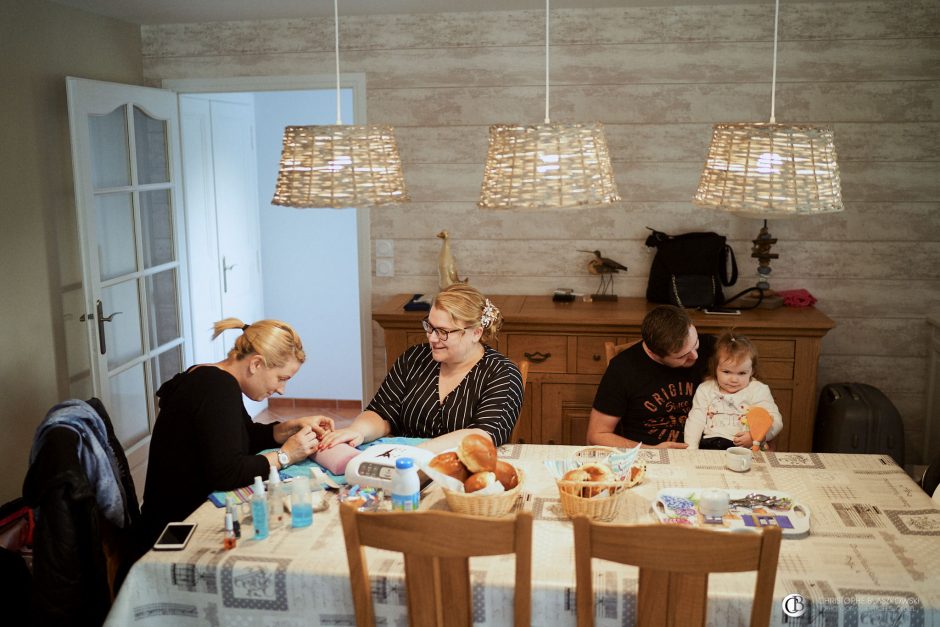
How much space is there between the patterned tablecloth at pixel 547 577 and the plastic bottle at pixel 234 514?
0.14 feet

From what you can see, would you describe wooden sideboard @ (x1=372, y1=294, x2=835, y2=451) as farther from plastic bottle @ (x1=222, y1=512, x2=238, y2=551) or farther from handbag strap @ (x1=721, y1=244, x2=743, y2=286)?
plastic bottle @ (x1=222, y1=512, x2=238, y2=551)

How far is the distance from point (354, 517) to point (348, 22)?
10.1 feet

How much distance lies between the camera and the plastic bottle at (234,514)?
2172mm

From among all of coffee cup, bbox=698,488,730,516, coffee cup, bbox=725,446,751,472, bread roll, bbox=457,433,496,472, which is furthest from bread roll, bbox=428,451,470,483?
coffee cup, bbox=725,446,751,472

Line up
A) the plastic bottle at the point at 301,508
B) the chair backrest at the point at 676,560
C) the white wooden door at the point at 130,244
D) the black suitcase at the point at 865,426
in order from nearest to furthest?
the chair backrest at the point at 676,560 < the plastic bottle at the point at 301,508 < the white wooden door at the point at 130,244 < the black suitcase at the point at 865,426

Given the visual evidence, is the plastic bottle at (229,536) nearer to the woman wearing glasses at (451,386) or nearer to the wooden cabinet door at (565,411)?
the woman wearing glasses at (451,386)

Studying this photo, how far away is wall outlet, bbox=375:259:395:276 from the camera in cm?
448

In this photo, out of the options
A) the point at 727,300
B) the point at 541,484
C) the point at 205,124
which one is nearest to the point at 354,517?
the point at 541,484

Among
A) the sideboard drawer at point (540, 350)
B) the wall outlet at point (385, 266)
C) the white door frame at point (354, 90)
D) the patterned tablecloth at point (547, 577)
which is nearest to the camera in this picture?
the patterned tablecloth at point (547, 577)

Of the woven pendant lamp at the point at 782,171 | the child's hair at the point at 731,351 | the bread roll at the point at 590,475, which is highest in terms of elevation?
the woven pendant lamp at the point at 782,171

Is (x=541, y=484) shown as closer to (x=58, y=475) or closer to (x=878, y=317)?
(x=58, y=475)

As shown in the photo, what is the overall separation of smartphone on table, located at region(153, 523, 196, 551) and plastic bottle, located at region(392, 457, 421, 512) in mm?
501

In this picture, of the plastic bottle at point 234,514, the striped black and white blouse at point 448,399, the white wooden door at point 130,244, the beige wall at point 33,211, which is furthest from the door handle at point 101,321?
the plastic bottle at point 234,514

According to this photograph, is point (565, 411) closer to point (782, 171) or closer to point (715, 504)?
point (715, 504)
